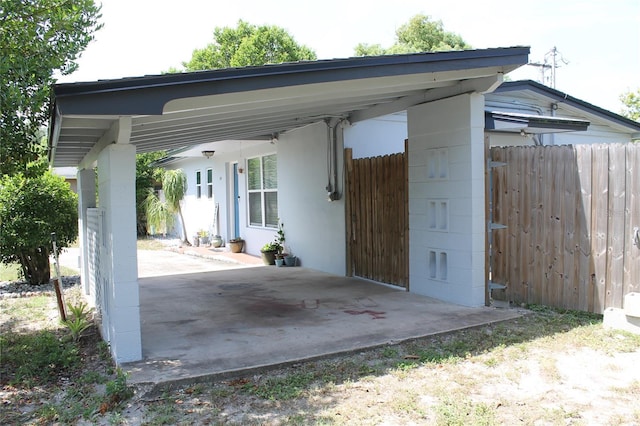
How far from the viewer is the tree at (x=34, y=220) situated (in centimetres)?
852

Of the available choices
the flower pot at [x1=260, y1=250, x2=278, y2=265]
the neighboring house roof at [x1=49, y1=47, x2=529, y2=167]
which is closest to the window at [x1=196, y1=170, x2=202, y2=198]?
the flower pot at [x1=260, y1=250, x2=278, y2=265]

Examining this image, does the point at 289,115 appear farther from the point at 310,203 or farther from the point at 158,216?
the point at 158,216

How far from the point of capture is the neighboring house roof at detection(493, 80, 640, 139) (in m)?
9.98

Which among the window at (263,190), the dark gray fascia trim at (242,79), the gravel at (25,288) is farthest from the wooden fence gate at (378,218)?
the gravel at (25,288)

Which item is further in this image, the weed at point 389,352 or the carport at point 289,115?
the weed at point 389,352

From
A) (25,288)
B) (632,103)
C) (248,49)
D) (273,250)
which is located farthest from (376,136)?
(632,103)

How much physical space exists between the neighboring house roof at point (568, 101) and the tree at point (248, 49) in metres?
18.8

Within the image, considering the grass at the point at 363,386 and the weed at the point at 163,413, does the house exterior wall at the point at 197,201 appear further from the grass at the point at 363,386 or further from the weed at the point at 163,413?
the weed at the point at 163,413

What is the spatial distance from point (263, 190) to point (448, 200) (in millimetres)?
6503

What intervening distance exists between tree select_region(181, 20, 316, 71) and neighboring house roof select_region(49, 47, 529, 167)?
2262 cm

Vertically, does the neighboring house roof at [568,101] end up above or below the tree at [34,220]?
above

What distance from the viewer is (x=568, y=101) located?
11172 millimetres

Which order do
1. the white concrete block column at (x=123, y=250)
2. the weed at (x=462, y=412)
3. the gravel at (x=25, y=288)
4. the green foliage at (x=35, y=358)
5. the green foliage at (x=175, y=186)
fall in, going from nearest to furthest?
the weed at (x=462, y=412)
the white concrete block column at (x=123, y=250)
the green foliage at (x=35, y=358)
the gravel at (x=25, y=288)
the green foliage at (x=175, y=186)

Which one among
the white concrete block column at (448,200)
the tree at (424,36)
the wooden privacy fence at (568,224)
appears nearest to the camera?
the wooden privacy fence at (568,224)
